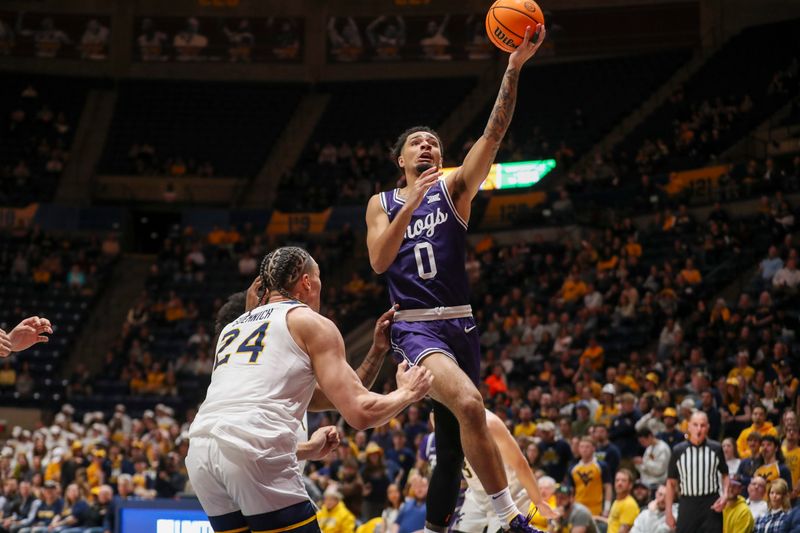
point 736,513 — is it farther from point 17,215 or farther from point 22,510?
point 17,215

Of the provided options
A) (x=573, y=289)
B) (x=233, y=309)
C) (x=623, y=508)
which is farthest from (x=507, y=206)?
(x=233, y=309)

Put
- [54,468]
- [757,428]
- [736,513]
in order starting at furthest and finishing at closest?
1. [54,468]
2. [757,428]
3. [736,513]

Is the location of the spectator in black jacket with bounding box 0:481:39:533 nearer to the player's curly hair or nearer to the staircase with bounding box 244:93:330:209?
the player's curly hair

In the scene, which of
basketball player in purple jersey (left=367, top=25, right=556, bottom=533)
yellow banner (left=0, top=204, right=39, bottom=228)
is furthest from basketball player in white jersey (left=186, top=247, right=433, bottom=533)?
yellow banner (left=0, top=204, right=39, bottom=228)

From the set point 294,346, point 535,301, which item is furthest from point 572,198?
point 294,346

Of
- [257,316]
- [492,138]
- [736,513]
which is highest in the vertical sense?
[492,138]

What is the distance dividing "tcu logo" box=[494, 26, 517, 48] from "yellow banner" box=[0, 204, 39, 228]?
28734 millimetres

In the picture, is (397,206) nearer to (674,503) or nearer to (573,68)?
(674,503)

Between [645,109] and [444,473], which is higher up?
[645,109]

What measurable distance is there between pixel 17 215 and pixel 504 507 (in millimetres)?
29977

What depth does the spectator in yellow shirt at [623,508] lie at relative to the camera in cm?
1330

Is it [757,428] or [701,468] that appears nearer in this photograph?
[701,468]

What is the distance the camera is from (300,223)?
33000mm

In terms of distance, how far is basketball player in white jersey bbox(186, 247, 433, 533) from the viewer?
5.42m
